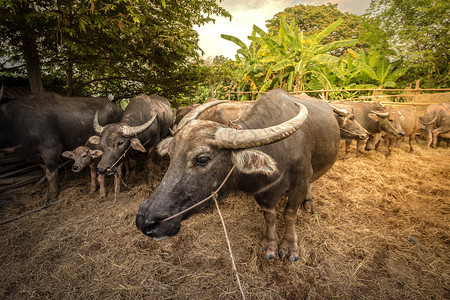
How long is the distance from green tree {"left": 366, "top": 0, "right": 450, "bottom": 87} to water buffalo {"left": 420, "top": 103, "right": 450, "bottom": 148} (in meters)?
5.75

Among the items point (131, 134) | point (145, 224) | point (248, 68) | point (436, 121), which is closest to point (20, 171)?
point (131, 134)

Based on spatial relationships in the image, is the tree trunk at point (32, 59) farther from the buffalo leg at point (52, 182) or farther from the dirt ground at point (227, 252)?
the dirt ground at point (227, 252)

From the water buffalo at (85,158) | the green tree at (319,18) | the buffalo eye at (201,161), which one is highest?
the green tree at (319,18)

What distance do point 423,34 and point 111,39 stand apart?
21.6 metres

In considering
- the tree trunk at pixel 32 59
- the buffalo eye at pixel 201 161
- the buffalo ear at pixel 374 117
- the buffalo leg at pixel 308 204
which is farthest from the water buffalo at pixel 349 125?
the tree trunk at pixel 32 59

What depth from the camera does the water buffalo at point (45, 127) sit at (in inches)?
148

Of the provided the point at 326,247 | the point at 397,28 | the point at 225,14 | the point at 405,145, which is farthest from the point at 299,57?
the point at 397,28

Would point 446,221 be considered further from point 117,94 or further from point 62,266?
point 117,94

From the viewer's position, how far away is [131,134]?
12.4 feet

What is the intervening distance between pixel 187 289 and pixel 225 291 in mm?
457

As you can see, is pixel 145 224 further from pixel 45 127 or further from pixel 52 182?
pixel 45 127

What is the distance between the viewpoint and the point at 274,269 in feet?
7.77

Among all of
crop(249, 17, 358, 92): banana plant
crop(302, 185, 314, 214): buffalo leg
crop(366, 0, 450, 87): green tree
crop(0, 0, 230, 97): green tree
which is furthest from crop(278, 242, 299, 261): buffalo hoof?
crop(366, 0, 450, 87): green tree

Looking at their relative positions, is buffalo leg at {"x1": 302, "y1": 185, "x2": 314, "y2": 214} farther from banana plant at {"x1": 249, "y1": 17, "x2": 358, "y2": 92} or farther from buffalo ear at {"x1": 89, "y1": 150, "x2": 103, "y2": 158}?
banana plant at {"x1": 249, "y1": 17, "x2": 358, "y2": 92}
